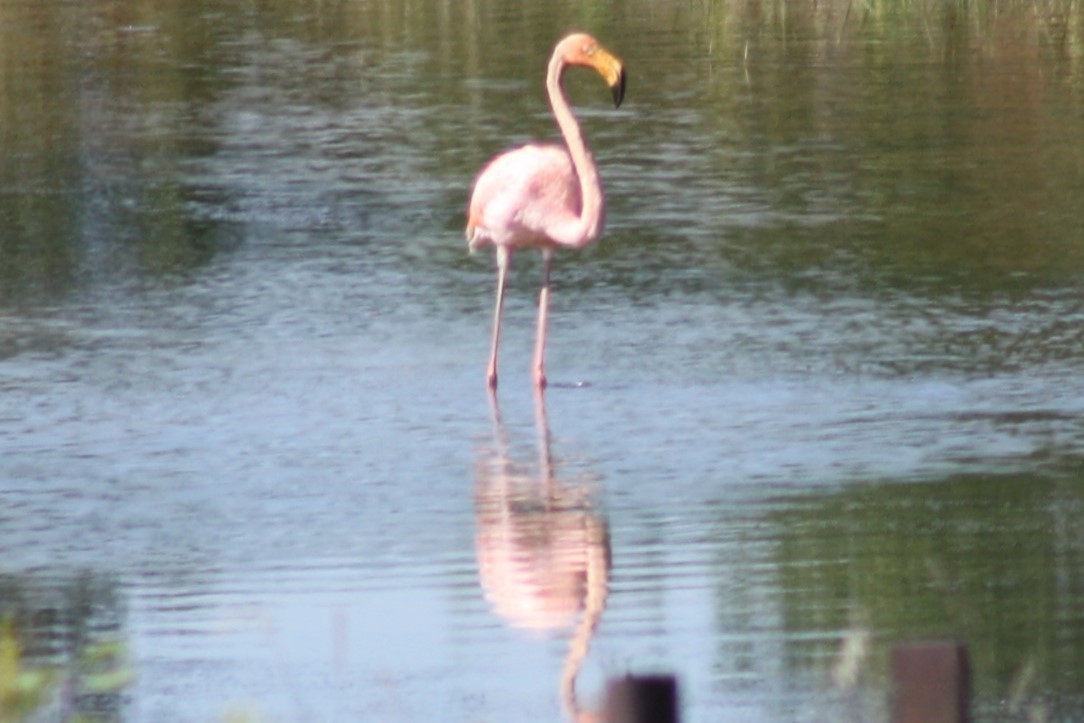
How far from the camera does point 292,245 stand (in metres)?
13.5

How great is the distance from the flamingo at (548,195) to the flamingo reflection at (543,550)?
4.88 ft

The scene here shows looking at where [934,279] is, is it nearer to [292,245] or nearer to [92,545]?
[292,245]

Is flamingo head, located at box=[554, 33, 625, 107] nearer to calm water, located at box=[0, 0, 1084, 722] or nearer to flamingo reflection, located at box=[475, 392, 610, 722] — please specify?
calm water, located at box=[0, 0, 1084, 722]

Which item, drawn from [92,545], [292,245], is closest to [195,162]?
[292,245]

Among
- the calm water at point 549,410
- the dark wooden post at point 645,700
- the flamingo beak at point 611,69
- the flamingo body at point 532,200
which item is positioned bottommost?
the calm water at point 549,410

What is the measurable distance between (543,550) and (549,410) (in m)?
2.13

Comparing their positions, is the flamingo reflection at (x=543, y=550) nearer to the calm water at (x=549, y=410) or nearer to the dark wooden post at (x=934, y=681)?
the calm water at (x=549, y=410)

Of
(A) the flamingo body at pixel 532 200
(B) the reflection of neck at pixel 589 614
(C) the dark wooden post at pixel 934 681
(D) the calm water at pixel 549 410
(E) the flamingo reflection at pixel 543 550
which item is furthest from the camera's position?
(A) the flamingo body at pixel 532 200

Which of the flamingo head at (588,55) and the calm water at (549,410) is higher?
the flamingo head at (588,55)

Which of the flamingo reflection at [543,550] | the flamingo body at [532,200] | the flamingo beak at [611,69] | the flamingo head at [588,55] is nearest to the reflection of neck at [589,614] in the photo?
the flamingo reflection at [543,550]

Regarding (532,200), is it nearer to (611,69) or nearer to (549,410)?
(611,69)

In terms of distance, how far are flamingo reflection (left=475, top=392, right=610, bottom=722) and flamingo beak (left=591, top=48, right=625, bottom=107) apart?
206 centimetres

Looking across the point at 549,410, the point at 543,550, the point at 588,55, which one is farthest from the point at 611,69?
the point at 543,550

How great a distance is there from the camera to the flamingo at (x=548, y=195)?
34.4ft
